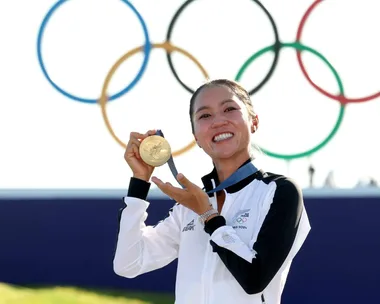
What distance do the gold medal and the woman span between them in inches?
1.6

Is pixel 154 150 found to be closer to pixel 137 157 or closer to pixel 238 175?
pixel 137 157

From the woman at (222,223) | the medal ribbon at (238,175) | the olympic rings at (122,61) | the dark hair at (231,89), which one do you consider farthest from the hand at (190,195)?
the olympic rings at (122,61)

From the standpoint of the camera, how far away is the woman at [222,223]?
2.60m

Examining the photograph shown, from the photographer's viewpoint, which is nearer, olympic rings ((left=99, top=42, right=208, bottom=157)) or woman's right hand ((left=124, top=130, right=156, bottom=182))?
woman's right hand ((left=124, top=130, right=156, bottom=182))

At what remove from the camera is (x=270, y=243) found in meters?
2.59

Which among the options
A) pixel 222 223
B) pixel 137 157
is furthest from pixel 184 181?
pixel 137 157

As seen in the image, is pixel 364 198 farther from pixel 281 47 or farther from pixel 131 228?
pixel 131 228

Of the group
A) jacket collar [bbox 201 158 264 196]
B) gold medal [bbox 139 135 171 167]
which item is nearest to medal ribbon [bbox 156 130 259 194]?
jacket collar [bbox 201 158 264 196]

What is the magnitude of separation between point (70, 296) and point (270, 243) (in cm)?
481

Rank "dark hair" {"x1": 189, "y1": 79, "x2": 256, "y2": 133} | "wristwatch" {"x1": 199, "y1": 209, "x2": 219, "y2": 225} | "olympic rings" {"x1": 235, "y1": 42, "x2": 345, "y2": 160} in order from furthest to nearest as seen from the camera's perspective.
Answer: "olympic rings" {"x1": 235, "y1": 42, "x2": 345, "y2": 160} → "dark hair" {"x1": 189, "y1": 79, "x2": 256, "y2": 133} → "wristwatch" {"x1": 199, "y1": 209, "x2": 219, "y2": 225}

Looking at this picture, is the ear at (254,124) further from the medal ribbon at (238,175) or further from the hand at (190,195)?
the hand at (190,195)

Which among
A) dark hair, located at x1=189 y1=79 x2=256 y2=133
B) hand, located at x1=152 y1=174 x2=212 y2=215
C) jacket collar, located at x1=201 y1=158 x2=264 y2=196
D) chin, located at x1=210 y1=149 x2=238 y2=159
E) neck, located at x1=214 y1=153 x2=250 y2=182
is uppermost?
dark hair, located at x1=189 y1=79 x2=256 y2=133

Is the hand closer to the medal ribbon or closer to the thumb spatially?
the thumb

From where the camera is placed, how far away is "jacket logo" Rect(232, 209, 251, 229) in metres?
2.70
